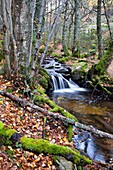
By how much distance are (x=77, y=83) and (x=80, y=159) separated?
363 inches

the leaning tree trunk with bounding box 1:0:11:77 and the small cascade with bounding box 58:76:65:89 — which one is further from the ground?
the leaning tree trunk with bounding box 1:0:11:77

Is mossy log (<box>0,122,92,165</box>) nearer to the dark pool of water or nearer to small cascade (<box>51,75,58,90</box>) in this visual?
the dark pool of water

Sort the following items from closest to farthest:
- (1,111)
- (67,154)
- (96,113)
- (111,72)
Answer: (67,154) → (1,111) → (96,113) → (111,72)

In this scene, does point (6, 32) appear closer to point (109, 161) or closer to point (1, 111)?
point (1, 111)

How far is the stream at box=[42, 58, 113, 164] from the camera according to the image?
5.90m

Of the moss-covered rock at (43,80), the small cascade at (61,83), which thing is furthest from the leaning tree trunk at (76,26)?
the moss-covered rock at (43,80)

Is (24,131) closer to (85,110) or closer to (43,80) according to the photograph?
(85,110)

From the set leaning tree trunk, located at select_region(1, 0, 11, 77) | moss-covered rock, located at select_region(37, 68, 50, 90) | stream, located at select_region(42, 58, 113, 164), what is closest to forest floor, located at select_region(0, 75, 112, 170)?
leaning tree trunk, located at select_region(1, 0, 11, 77)

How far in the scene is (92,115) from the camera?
8.54 m

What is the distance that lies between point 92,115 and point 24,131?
165 inches

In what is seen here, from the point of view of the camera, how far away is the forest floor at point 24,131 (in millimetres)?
3812

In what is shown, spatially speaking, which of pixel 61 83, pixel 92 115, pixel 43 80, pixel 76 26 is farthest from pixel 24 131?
pixel 76 26

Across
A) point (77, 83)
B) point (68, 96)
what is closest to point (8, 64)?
point (68, 96)

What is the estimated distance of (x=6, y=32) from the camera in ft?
21.2
